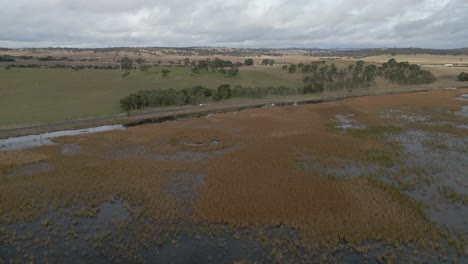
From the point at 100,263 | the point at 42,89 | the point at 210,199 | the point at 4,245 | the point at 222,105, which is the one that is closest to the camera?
the point at 100,263

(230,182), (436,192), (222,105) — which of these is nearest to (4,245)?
(230,182)

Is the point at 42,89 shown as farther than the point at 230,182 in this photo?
Yes

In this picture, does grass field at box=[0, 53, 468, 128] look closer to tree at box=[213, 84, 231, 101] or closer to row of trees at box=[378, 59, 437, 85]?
row of trees at box=[378, 59, 437, 85]

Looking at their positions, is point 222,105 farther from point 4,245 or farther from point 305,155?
point 4,245

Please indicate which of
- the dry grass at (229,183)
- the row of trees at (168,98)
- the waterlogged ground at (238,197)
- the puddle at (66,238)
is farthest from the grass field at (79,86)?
the puddle at (66,238)

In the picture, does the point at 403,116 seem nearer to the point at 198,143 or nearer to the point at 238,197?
the point at 198,143

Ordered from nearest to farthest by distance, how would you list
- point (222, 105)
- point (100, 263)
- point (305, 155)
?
1. point (100, 263)
2. point (305, 155)
3. point (222, 105)

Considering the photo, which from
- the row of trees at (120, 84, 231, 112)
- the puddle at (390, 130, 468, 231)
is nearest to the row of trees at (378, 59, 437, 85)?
the row of trees at (120, 84, 231, 112)
